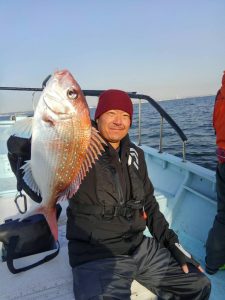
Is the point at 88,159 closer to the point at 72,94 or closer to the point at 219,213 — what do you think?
the point at 72,94

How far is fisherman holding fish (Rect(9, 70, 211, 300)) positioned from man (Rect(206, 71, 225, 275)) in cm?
62

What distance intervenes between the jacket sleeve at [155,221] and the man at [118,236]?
0.01m

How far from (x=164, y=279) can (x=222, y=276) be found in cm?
105

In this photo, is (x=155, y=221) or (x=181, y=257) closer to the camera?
(x=181, y=257)

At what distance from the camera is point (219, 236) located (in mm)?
3121

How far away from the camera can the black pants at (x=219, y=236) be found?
3.12 metres

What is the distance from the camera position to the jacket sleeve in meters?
2.79

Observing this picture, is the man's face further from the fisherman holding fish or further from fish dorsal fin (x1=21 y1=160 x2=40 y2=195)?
fish dorsal fin (x1=21 y1=160 x2=40 y2=195)

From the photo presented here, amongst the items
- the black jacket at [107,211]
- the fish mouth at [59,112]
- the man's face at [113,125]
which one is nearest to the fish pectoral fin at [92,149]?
the fish mouth at [59,112]

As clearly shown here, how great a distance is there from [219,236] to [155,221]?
0.78m

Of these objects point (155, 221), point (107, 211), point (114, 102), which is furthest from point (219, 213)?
point (114, 102)

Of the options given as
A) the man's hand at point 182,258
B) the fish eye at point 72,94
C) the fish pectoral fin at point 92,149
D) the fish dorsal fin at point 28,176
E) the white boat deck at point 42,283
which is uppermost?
the fish eye at point 72,94

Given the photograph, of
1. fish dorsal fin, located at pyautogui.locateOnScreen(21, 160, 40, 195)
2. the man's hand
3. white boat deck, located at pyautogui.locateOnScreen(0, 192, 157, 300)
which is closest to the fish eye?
fish dorsal fin, located at pyautogui.locateOnScreen(21, 160, 40, 195)

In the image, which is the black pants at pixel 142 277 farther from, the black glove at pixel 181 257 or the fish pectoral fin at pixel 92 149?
the fish pectoral fin at pixel 92 149
